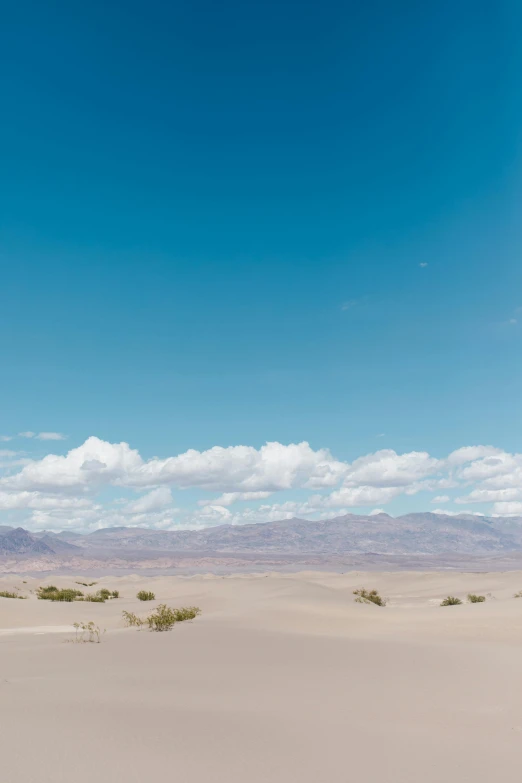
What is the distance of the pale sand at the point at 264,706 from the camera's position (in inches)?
189

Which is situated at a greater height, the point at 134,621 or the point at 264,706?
the point at 264,706

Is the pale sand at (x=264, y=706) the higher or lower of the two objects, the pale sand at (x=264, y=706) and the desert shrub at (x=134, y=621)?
the higher

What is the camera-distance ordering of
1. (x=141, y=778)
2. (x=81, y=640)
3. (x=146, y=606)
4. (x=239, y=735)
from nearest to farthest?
(x=141, y=778) < (x=239, y=735) < (x=81, y=640) < (x=146, y=606)

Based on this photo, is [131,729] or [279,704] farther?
[279,704]

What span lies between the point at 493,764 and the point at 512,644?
832cm

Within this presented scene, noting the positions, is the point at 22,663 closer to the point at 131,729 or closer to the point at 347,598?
the point at 131,729

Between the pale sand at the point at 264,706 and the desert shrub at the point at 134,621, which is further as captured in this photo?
the desert shrub at the point at 134,621

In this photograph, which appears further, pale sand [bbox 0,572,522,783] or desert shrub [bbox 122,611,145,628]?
desert shrub [bbox 122,611,145,628]

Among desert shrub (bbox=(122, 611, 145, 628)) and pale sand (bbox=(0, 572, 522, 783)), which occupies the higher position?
pale sand (bbox=(0, 572, 522, 783))

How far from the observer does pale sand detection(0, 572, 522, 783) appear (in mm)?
4805

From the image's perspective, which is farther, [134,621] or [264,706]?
[134,621]

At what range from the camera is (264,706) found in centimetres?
692

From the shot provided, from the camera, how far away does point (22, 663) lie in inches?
386

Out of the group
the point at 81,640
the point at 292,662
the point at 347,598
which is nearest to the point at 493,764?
the point at 292,662
